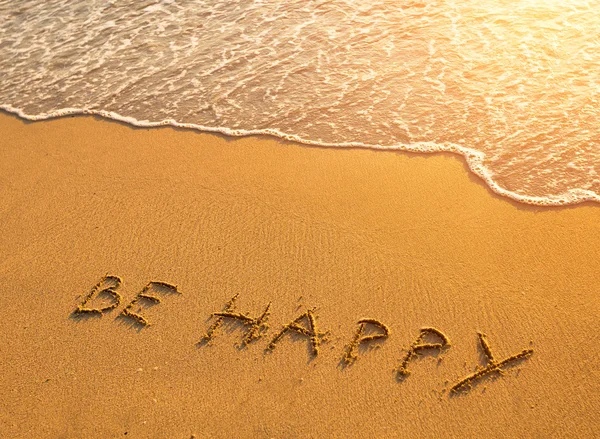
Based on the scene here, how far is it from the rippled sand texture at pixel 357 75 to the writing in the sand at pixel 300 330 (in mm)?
1645

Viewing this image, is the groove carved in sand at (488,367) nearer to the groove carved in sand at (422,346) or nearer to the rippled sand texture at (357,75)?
the groove carved in sand at (422,346)

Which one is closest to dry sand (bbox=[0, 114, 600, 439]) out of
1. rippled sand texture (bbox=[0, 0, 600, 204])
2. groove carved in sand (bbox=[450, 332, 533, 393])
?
groove carved in sand (bbox=[450, 332, 533, 393])

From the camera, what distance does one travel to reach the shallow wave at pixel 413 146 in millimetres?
4129

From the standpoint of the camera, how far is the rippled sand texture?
187 inches

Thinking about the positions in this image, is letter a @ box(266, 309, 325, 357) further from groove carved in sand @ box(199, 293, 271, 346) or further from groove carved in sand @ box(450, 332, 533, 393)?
groove carved in sand @ box(450, 332, 533, 393)

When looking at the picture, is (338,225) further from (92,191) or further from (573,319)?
(92,191)

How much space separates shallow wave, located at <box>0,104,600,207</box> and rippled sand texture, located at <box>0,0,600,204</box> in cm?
2

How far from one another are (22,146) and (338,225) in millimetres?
3763

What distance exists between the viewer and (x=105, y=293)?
12.4 ft

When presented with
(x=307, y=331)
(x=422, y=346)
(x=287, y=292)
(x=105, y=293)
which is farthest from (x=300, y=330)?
(x=105, y=293)

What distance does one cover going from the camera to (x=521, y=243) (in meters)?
3.83

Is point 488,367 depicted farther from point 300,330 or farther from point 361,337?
point 300,330

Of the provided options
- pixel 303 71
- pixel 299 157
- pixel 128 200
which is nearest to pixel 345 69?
pixel 303 71

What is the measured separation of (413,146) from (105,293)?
120 inches
